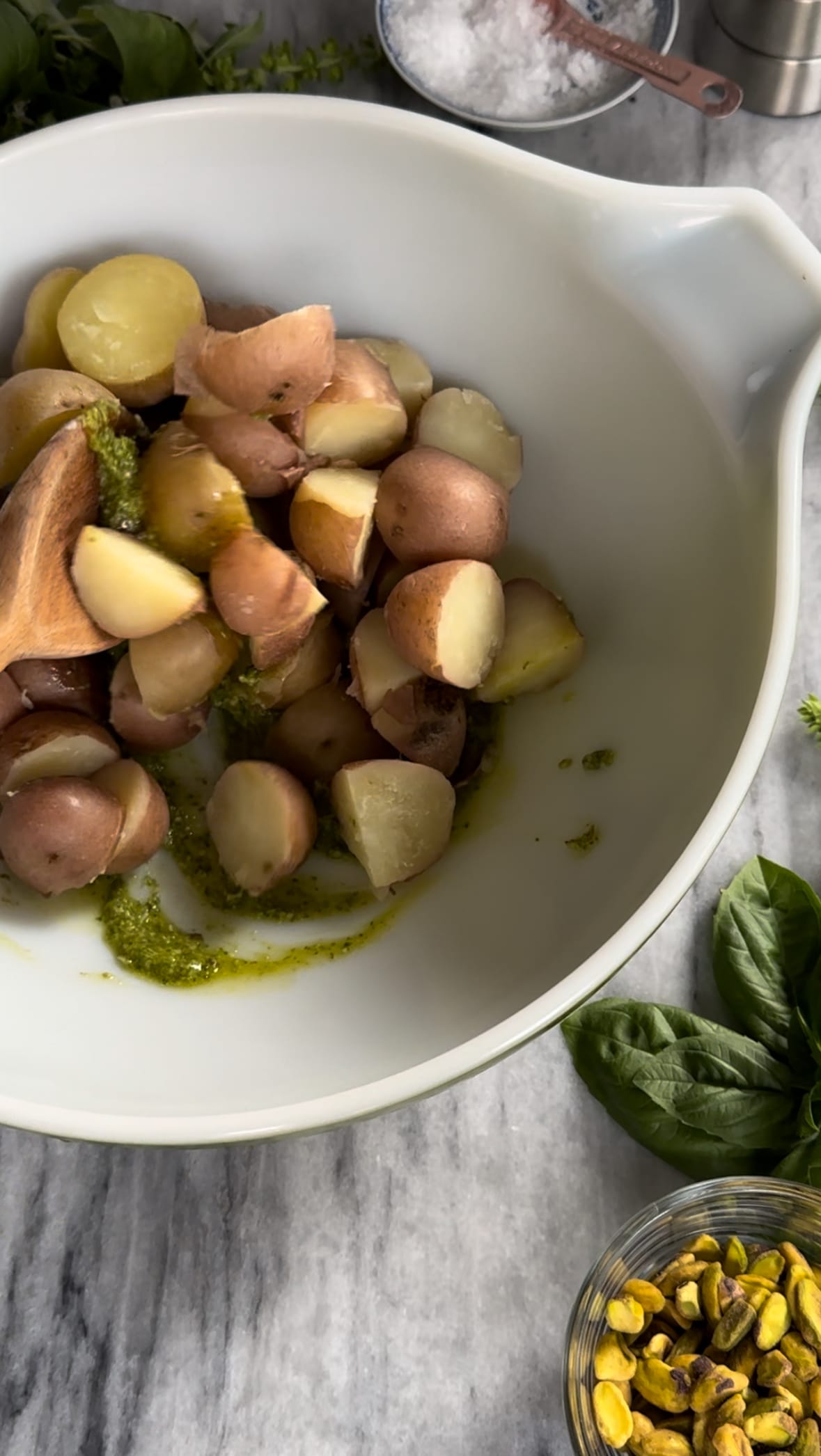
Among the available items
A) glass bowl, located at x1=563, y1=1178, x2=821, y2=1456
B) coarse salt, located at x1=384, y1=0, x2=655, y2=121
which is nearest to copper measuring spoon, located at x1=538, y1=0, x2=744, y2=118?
coarse salt, located at x1=384, y1=0, x2=655, y2=121

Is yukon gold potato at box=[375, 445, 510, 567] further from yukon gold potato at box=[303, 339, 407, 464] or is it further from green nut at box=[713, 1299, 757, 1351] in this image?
green nut at box=[713, 1299, 757, 1351]

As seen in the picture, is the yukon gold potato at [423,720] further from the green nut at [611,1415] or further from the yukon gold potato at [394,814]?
the green nut at [611,1415]

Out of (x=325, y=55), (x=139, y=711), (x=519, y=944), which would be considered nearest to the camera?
(x=519, y=944)

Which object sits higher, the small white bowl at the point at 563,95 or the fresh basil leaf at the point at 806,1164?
the small white bowl at the point at 563,95

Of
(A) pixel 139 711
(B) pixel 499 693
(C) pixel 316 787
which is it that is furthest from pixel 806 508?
(A) pixel 139 711

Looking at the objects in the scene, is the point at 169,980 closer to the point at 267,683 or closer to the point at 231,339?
the point at 267,683

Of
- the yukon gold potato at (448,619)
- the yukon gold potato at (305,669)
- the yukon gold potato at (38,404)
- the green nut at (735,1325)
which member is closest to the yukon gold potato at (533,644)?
the yukon gold potato at (448,619)

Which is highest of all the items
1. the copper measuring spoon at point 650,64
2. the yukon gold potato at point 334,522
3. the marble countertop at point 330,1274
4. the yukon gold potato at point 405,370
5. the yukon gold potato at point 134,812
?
the copper measuring spoon at point 650,64

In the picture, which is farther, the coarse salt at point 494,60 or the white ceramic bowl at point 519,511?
the coarse salt at point 494,60
